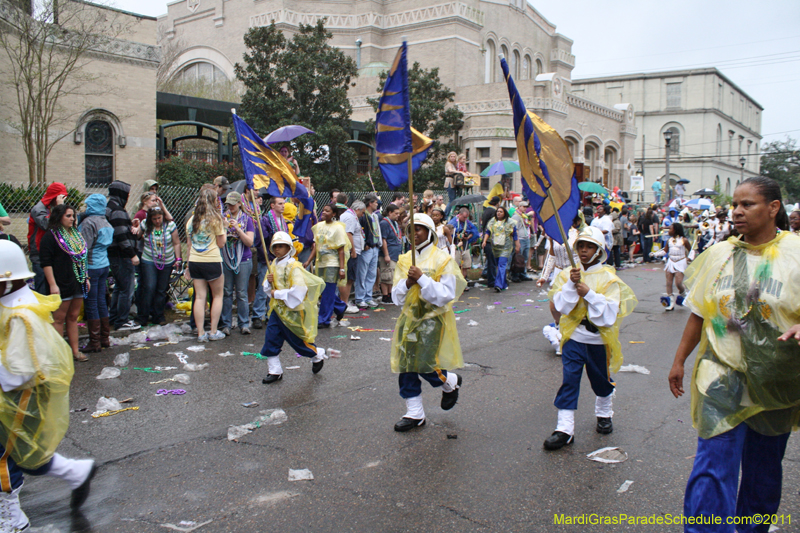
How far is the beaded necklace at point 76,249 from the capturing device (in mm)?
6621

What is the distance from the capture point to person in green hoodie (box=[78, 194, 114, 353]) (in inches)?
283

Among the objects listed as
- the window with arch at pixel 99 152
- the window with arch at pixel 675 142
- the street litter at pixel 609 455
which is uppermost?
the window with arch at pixel 675 142

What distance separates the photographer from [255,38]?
19531 millimetres

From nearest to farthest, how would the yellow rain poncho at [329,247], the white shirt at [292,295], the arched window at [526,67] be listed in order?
the white shirt at [292,295]
the yellow rain poncho at [329,247]
the arched window at [526,67]

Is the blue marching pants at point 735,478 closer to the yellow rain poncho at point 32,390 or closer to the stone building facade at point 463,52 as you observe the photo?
the yellow rain poncho at point 32,390

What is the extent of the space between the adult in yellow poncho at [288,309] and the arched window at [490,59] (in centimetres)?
3224

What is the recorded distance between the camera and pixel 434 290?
4789mm

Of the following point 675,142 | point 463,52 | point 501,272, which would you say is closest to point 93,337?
A: point 501,272

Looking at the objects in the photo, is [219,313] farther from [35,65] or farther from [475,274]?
[35,65]

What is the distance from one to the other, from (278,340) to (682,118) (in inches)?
2464

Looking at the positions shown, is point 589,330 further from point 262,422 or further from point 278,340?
point 278,340

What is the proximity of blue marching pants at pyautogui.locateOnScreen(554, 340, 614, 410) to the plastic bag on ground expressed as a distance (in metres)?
3.79

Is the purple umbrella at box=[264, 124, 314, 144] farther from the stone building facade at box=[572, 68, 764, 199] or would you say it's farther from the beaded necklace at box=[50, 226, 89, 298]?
the stone building facade at box=[572, 68, 764, 199]

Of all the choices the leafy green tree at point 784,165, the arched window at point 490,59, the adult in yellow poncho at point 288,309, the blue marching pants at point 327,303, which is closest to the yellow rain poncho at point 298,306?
the adult in yellow poncho at point 288,309
